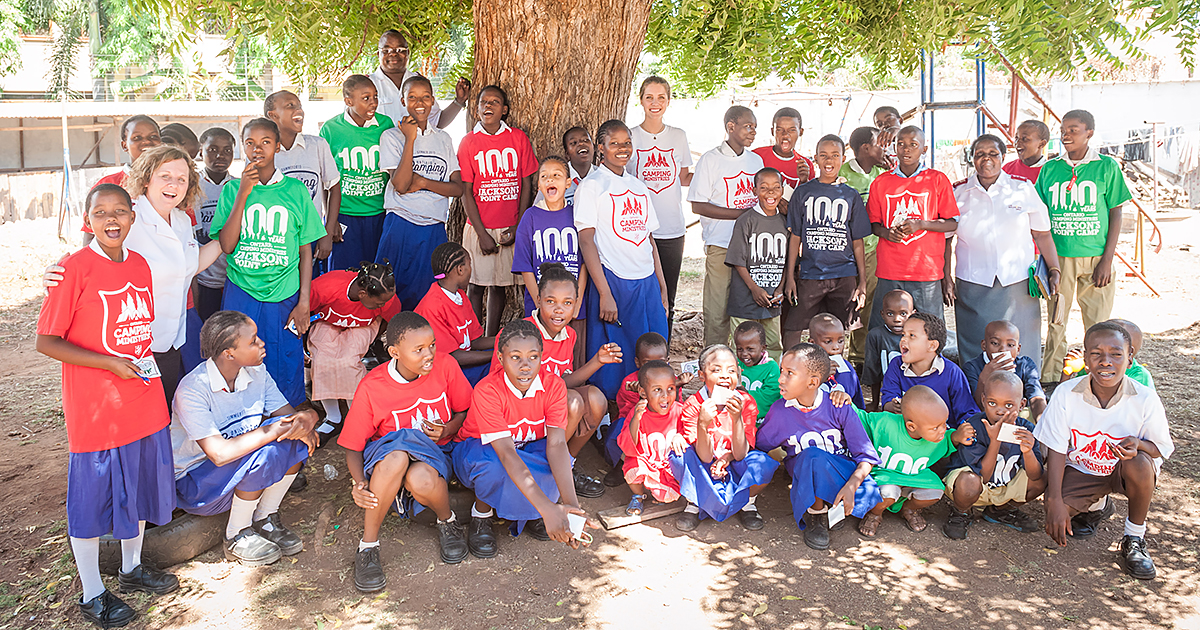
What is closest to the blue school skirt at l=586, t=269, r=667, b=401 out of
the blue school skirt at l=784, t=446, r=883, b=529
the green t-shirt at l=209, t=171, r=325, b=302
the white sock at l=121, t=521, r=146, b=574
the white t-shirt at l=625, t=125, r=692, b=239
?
the white t-shirt at l=625, t=125, r=692, b=239

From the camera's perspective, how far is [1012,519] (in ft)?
13.3

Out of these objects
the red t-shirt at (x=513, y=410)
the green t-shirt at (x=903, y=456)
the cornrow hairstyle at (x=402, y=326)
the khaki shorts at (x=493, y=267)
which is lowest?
the green t-shirt at (x=903, y=456)

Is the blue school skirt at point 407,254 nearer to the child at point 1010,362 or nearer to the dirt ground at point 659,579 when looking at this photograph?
the dirt ground at point 659,579

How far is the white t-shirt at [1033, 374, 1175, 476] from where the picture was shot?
3.74m

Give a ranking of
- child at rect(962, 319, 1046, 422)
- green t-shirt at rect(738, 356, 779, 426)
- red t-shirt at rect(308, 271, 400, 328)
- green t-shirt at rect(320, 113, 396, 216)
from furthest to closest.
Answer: green t-shirt at rect(320, 113, 396, 216)
red t-shirt at rect(308, 271, 400, 328)
green t-shirt at rect(738, 356, 779, 426)
child at rect(962, 319, 1046, 422)

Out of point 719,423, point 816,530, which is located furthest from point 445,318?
point 816,530

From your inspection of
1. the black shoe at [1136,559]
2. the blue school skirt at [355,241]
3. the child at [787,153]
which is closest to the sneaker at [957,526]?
the black shoe at [1136,559]

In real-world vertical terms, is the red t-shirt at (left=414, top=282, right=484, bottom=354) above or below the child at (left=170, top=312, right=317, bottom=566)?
above

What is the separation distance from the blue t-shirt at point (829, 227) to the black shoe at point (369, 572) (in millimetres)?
2994

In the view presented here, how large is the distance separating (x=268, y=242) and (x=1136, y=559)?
13.6 ft

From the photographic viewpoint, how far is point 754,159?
5.55 meters

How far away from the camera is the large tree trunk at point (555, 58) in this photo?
17.2 feet

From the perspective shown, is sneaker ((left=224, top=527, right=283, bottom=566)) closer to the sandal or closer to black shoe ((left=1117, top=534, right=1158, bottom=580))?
the sandal

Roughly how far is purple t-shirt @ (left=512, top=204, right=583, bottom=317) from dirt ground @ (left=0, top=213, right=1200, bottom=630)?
52.1 inches
